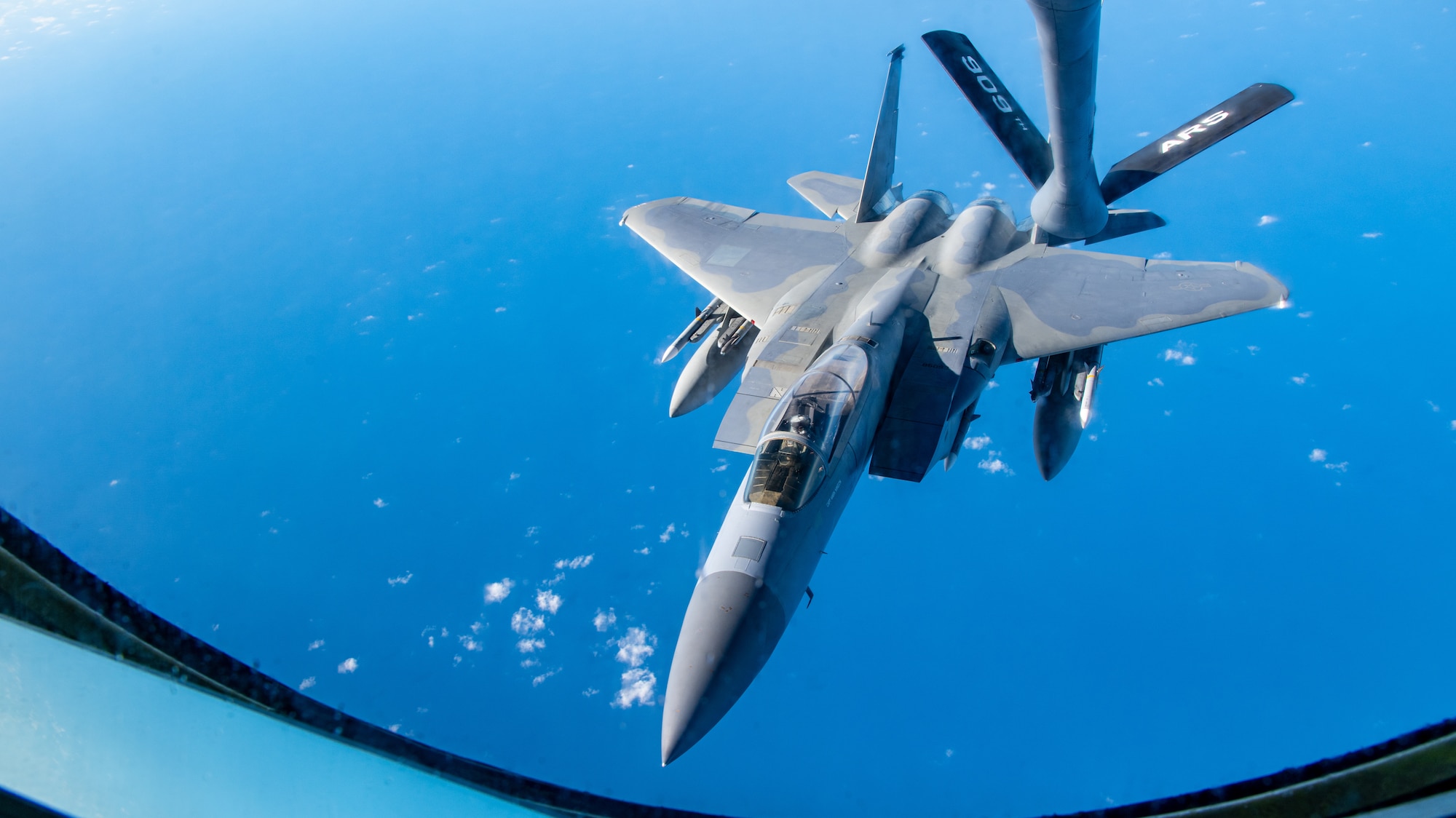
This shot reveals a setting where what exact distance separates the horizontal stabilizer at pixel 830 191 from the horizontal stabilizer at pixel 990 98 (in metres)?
3.15

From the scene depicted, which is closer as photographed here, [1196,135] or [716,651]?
[716,651]

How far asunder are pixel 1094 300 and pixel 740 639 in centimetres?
667

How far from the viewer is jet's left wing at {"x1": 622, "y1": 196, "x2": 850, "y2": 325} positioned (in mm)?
10281

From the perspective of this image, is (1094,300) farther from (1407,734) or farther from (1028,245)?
(1407,734)

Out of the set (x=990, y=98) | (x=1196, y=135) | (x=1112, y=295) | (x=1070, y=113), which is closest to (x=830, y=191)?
(x=990, y=98)

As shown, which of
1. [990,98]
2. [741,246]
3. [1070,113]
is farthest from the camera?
[741,246]

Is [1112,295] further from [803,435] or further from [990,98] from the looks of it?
[803,435]

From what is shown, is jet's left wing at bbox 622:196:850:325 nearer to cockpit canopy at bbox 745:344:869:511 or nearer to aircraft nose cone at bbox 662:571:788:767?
cockpit canopy at bbox 745:344:869:511

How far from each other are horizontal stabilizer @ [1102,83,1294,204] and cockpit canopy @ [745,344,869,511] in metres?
5.54

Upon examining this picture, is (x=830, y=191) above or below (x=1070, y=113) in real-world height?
above

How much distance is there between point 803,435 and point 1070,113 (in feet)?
14.9

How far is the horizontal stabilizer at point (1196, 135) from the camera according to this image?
31.4 ft

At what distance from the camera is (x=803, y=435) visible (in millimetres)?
6453

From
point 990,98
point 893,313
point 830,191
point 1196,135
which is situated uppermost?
point 830,191
